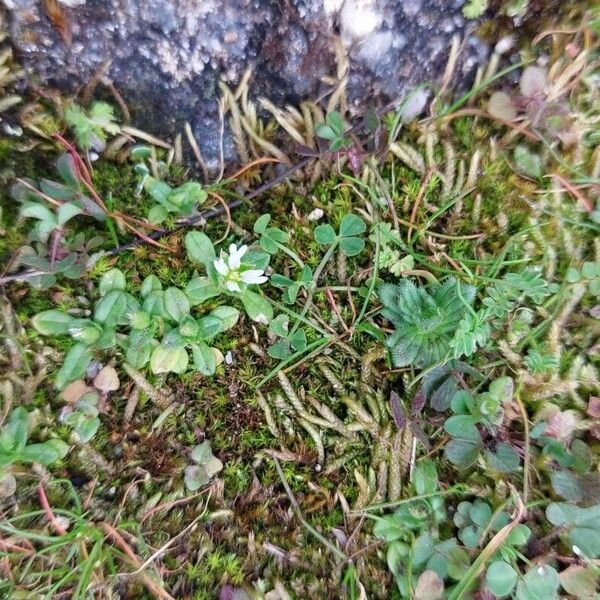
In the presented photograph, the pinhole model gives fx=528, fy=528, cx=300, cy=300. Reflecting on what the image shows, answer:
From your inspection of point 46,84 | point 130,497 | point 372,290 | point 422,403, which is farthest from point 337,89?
point 130,497

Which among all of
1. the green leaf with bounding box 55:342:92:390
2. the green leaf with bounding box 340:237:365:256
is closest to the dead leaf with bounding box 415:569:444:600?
the green leaf with bounding box 340:237:365:256

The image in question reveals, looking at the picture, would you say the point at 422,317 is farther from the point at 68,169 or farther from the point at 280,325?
the point at 68,169

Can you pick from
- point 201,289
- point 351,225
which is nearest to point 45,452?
point 201,289

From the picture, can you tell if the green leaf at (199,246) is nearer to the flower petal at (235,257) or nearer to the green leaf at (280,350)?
the flower petal at (235,257)

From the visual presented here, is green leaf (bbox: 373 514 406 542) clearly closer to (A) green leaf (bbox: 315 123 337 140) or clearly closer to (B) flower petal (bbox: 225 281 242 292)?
(B) flower petal (bbox: 225 281 242 292)

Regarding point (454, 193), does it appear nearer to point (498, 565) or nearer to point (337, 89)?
point (337, 89)

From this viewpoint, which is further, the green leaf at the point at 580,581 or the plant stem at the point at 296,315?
the plant stem at the point at 296,315

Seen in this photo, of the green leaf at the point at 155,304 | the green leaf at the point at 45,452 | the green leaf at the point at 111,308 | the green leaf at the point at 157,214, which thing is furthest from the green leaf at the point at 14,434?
the green leaf at the point at 157,214
